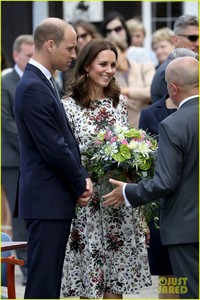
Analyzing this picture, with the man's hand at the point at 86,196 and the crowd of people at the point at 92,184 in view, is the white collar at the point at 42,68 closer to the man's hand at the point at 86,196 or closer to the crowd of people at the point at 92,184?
the crowd of people at the point at 92,184

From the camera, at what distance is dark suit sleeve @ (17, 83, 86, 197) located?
5926mm

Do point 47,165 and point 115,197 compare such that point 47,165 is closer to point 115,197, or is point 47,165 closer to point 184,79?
point 115,197

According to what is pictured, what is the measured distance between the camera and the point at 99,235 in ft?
22.4

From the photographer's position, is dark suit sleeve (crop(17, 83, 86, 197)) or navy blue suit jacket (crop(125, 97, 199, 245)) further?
dark suit sleeve (crop(17, 83, 86, 197))

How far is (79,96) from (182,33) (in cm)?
176

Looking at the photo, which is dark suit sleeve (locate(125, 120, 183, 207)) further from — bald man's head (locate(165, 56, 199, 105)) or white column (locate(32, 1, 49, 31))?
white column (locate(32, 1, 49, 31))

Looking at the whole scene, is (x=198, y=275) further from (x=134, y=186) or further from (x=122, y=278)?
(x=122, y=278)

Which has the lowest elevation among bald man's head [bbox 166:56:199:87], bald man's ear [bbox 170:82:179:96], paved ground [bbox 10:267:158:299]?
paved ground [bbox 10:267:158:299]

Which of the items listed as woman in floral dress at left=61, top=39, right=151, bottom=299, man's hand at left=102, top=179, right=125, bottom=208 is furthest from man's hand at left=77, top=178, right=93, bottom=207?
woman in floral dress at left=61, top=39, right=151, bottom=299

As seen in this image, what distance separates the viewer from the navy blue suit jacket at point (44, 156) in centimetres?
593

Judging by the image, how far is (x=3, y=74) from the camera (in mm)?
10414

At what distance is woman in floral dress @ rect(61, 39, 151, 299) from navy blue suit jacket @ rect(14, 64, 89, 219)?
689 millimetres

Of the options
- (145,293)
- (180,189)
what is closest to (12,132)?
(145,293)

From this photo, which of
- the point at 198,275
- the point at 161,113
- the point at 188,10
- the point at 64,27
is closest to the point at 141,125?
the point at 161,113
